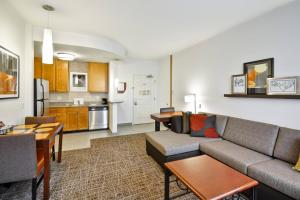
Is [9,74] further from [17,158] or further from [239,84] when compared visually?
[239,84]

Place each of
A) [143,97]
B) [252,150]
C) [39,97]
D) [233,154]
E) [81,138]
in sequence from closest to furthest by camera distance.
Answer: [233,154] → [252,150] → [39,97] → [81,138] → [143,97]

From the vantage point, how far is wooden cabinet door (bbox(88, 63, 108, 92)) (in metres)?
5.14

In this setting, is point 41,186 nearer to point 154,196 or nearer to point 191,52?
point 154,196

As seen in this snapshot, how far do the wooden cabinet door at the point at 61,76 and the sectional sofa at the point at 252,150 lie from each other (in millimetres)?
3521

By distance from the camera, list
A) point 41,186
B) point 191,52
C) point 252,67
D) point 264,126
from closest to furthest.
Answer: point 41,186 < point 264,126 < point 252,67 < point 191,52

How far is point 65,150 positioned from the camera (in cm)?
333

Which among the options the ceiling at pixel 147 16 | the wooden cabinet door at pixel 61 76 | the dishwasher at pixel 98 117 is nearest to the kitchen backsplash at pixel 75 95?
the wooden cabinet door at pixel 61 76

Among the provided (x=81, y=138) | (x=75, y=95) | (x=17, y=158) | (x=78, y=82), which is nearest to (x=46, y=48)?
(x=17, y=158)

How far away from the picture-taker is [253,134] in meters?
2.32

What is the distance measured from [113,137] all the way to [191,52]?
3271mm

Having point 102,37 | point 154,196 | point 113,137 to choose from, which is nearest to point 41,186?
point 154,196

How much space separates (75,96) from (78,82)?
512mm

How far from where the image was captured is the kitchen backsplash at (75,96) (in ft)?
16.4

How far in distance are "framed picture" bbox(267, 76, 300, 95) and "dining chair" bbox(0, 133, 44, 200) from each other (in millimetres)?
3233
